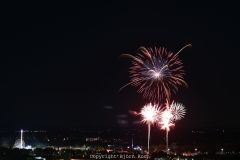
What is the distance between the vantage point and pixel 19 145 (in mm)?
59281

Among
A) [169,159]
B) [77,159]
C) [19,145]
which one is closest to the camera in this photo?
[169,159]

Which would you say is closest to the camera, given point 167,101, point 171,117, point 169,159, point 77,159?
point 169,159

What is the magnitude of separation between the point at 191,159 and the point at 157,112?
7210 millimetres

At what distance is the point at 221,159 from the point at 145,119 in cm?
741

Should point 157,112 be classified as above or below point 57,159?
above

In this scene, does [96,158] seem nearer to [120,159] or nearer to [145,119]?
[120,159]

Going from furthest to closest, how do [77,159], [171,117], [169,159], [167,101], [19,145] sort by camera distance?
1. [19,145]
2. [171,117]
3. [167,101]
4. [77,159]
5. [169,159]

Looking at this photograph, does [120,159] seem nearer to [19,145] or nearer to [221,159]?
[221,159]

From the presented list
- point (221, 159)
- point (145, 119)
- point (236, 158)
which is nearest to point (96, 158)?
point (145, 119)

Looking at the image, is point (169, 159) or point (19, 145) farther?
point (19, 145)

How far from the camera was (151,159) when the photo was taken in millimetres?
31219

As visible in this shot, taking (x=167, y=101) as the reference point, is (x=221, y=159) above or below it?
below

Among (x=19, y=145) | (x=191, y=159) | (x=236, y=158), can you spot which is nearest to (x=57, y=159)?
(x=191, y=159)

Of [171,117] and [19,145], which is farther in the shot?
[19,145]
